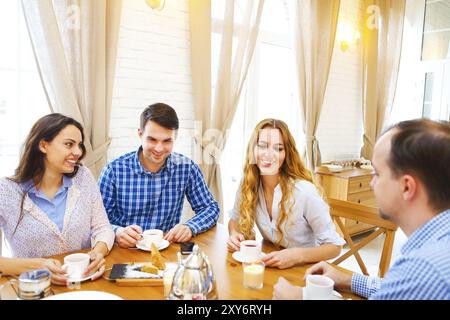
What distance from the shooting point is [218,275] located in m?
1.27

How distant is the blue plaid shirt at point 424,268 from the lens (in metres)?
0.78

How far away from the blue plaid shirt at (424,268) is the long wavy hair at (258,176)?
84cm

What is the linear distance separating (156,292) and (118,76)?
1.98 m

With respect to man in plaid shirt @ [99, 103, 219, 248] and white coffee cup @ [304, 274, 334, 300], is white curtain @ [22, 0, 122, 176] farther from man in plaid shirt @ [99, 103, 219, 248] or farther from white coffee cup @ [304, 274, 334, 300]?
white coffee cup @ [304, 274, 334, 300]

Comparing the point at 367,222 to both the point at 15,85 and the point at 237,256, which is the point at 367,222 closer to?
the point at 237,256

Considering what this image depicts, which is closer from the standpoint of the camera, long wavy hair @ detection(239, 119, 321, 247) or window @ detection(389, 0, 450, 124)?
long wavy hair @ detection(239, 119, 321, 247)

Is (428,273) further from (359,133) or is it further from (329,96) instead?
(359,133)

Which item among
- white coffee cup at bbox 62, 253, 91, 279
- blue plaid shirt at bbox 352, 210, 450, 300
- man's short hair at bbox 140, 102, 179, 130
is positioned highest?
man's short hair at bbox 140, 102, 179, 130

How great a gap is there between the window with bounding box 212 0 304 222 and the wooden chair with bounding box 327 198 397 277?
1681mm

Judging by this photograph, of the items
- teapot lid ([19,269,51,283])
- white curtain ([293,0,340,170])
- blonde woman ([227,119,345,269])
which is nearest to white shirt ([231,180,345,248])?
blonde woman ([227,119,345,269])

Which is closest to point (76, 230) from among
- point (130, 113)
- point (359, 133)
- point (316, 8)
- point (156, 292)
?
point (156, 292)

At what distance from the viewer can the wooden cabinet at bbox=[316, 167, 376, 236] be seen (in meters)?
3.86

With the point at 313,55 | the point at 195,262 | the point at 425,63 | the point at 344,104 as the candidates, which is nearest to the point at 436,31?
Answer: the point at 425,63

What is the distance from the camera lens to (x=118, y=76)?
2654mm
